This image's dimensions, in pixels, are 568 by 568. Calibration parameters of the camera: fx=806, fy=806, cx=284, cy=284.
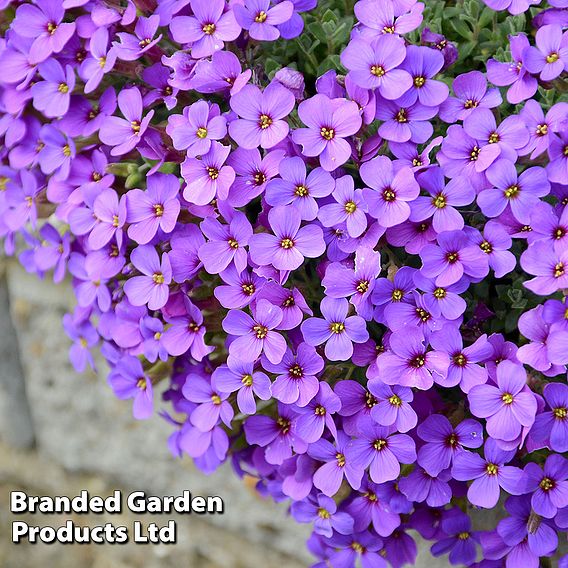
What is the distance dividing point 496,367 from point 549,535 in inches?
8.5

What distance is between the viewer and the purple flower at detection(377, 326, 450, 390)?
90 cm

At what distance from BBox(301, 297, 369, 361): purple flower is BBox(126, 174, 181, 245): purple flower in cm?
21

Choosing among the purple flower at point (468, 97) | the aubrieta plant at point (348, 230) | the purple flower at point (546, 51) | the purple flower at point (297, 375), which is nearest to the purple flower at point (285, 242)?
the aubrieta plant at point (348, 230)

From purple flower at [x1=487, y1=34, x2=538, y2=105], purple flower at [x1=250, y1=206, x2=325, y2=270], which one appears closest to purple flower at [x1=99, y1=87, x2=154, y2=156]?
purple flower at [x1=250, y1=206, x2=325, y2=270]

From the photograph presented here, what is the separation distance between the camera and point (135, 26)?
104 cm

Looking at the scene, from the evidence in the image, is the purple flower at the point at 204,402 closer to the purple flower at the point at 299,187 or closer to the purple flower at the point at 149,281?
the purple flower at the point at 149,281

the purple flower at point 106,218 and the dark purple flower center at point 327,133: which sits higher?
the dark purple flower center at point 327,133

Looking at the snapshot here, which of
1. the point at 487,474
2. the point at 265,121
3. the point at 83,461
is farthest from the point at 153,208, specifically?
the point at 83,461

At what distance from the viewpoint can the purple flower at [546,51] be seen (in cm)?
93

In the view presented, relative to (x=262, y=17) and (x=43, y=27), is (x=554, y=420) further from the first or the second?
(x=43, y=27)

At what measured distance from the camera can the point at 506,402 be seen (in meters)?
0.88

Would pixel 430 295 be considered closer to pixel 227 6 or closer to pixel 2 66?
pixel 227 6

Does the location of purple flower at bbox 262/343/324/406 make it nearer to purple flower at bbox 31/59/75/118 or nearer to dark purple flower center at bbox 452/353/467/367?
dark purple flower center at bbox 452/353/467/367

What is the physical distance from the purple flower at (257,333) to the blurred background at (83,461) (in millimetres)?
715
